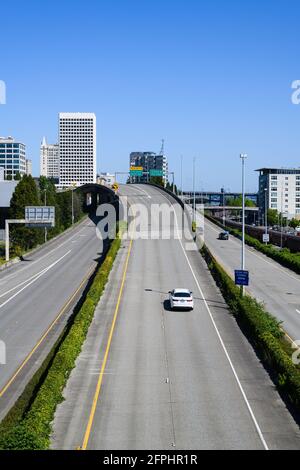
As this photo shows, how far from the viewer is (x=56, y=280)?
55094 millimetres

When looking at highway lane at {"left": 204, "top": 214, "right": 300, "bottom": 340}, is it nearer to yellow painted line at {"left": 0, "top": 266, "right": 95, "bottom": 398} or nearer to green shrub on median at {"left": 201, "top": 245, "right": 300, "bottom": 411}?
green shrub on median at {"left": 201, "top": 245, "right": 300, "bottom": 411}

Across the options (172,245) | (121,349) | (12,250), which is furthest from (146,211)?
(121,349)

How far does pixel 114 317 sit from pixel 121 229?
46.1 m

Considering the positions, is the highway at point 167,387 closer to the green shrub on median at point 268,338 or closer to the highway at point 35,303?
the green shrub on median at point 268,338

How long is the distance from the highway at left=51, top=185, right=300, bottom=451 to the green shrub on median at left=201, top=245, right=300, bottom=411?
0.52m

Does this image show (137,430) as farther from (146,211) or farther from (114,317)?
(146,211)

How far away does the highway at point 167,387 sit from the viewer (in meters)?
18.6

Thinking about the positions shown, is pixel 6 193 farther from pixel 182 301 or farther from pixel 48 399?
pixel 48 399

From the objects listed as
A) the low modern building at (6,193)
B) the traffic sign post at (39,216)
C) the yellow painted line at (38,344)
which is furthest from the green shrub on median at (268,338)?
the low modern building at (6,193)

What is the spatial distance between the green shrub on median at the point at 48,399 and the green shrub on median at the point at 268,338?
334 inches

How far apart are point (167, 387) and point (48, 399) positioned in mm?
5051

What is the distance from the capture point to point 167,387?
23.2 m

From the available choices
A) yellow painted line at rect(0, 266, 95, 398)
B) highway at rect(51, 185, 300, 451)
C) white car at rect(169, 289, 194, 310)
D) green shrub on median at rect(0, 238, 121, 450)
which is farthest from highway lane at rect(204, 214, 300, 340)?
yellow painted line at rect(0, 266, 95, 398)
